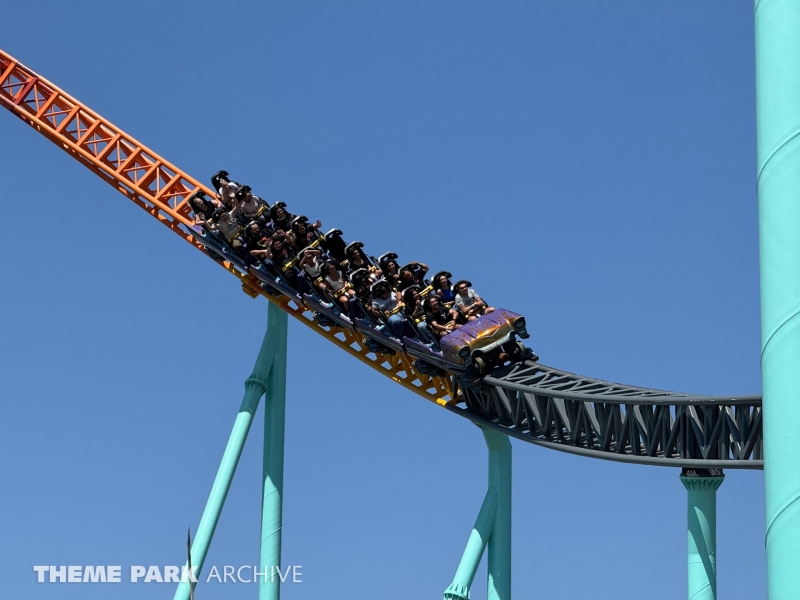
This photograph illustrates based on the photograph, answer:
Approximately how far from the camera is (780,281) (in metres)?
3.29

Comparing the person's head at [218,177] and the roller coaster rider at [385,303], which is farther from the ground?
the person's head at [218,177]

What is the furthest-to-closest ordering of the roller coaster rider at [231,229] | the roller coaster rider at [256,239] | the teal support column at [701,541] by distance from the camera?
the roller coaster rider at [231,229] → the roller coaster rider at [256,239] → the teal support column at [701,541]

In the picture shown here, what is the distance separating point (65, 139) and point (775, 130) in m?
11.7

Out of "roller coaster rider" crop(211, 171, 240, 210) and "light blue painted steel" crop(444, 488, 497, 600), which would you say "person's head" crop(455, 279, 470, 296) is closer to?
"light blue painted steel" crop(444, 488, 497, 600)

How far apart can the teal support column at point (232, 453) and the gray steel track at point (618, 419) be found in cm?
283

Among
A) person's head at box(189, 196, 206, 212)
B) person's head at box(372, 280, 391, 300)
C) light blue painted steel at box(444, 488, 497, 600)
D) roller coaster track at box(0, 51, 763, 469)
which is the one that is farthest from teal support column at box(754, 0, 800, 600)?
person's head at box(189, 196, 206, 212)

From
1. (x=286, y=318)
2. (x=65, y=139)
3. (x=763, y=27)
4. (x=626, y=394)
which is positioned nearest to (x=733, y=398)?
(x=626, y=394)

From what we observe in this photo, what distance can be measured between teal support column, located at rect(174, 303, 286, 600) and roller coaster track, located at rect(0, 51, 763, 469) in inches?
21.8

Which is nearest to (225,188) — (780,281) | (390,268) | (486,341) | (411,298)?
(390,268)

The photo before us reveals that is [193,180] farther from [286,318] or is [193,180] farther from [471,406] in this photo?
[471,406]

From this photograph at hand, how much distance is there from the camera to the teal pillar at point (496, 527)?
11.0 meters

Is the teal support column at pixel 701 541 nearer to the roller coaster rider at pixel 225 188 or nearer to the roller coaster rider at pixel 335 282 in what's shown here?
the roller coaster rider at pixel 335 282

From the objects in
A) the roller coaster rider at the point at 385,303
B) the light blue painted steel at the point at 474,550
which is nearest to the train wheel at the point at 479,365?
the roller coaster rider at the point at 385,303

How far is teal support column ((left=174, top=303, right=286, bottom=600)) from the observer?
39.3ft
